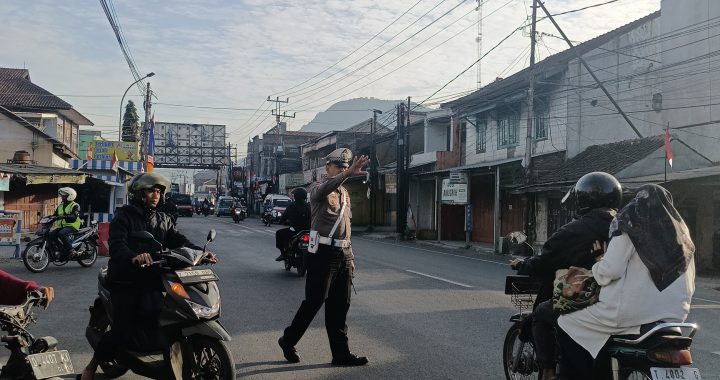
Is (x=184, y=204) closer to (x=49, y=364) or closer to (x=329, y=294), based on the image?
(x=329, y=294)

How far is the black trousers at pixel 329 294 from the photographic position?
5.73 m

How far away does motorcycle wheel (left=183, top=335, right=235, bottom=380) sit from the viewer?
4.34 m

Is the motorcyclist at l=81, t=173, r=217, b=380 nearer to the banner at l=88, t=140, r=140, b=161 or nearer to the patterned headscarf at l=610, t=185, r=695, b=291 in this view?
the patterned headscarf at l=610, t=185, r=695, b=291

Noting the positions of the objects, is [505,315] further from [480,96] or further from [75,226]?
[480,96]

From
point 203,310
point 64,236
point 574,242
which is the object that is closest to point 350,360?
point 203,310

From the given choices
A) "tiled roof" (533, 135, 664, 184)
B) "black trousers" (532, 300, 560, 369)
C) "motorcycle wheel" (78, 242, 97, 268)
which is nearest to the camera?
"black trousers" (532, 300, 560, 369)

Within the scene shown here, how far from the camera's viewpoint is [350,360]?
5.81 meters

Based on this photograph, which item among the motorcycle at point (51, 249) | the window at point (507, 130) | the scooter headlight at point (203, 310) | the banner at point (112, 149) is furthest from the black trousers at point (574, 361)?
the banner at point (112, 149)

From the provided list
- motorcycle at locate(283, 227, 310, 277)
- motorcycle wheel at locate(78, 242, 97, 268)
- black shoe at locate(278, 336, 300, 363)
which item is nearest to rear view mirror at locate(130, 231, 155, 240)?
black shoe at locate(278, 336, 300, 363)

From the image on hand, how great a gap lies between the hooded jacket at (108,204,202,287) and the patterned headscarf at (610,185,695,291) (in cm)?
330

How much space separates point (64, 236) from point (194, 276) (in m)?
9.85

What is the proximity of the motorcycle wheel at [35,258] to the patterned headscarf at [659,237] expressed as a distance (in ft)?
40.2

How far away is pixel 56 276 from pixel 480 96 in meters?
20.9

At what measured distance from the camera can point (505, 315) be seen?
843 centimetres
